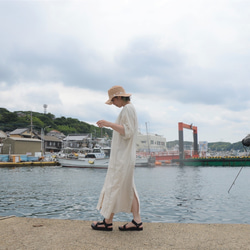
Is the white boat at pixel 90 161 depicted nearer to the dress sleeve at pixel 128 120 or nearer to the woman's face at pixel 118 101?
the woman's face at pixel 118 101

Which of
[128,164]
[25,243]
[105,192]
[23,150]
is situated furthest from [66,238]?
[23,150]

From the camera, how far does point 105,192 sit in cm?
247

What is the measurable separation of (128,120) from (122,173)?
497 mm

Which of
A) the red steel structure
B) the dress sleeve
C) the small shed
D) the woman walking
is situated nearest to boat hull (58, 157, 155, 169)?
the red steel structure

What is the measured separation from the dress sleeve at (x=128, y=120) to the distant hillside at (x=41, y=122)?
62.3 m

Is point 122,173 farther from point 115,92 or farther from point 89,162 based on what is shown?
point 89,162

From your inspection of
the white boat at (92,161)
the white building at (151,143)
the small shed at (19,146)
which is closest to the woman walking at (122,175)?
the white boat at (92,161)

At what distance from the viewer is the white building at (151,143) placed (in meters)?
68.1

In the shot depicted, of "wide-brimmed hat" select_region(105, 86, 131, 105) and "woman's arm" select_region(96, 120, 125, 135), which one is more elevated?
"wide-brimmed hat" select_region(105, 86, 131, 105)

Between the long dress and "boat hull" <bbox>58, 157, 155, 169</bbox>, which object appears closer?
the long dress

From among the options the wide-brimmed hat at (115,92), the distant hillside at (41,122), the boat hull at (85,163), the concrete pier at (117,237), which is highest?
the distant hillside at (41,122)

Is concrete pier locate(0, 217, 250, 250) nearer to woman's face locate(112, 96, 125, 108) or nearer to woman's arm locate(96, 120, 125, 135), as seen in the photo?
woman's arm locate(96, 120, 125, 135)

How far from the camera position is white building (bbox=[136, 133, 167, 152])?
6812cm

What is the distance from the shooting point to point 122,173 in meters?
2.39
